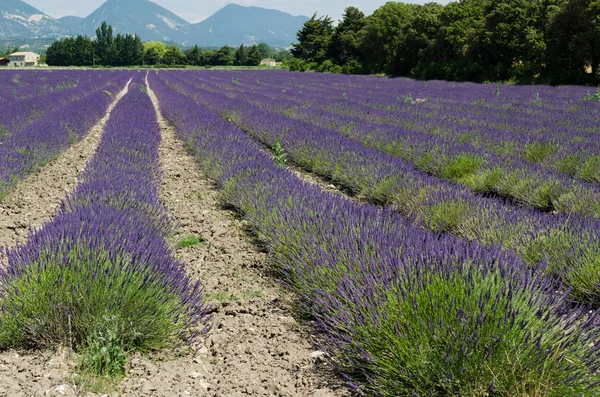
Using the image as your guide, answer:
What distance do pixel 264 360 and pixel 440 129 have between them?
8.12 m

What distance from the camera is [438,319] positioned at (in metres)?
2.04

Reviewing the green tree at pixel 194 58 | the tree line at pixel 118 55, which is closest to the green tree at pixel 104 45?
the tree line at pixel 118 55

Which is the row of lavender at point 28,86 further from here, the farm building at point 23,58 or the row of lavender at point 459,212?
the farm building at point 23,58

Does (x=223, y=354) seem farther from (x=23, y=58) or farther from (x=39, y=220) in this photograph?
(x=23, y=58)

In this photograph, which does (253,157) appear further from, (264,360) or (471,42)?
(471,42)

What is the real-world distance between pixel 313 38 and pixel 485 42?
35.9 meters

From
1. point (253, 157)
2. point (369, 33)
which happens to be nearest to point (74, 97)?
point (253, 157)

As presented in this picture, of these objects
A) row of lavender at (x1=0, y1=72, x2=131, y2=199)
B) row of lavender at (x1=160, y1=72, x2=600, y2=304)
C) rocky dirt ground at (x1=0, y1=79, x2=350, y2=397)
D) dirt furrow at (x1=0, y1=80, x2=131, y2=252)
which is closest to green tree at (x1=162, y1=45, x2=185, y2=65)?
row of lavender at (x1=0, y1=72, x2=131, y2=199)

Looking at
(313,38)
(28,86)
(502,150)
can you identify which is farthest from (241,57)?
(502,150)

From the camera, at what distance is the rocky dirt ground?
2.12 m

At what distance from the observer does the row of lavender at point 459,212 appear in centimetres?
326

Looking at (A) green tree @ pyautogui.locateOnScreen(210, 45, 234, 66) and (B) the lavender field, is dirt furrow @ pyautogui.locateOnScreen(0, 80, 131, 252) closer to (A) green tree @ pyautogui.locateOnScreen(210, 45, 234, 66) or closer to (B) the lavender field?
(B) the lavender field

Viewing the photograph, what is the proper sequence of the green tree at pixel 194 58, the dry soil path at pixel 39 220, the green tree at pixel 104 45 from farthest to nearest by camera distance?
1. the green tree at pixel 194 58
2. the green tree at pixel 104 45
3. the dry soil path at pixel 39 220

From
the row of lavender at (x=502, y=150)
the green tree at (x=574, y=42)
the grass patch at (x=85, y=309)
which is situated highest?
the green tree at (x=574, y=42)
